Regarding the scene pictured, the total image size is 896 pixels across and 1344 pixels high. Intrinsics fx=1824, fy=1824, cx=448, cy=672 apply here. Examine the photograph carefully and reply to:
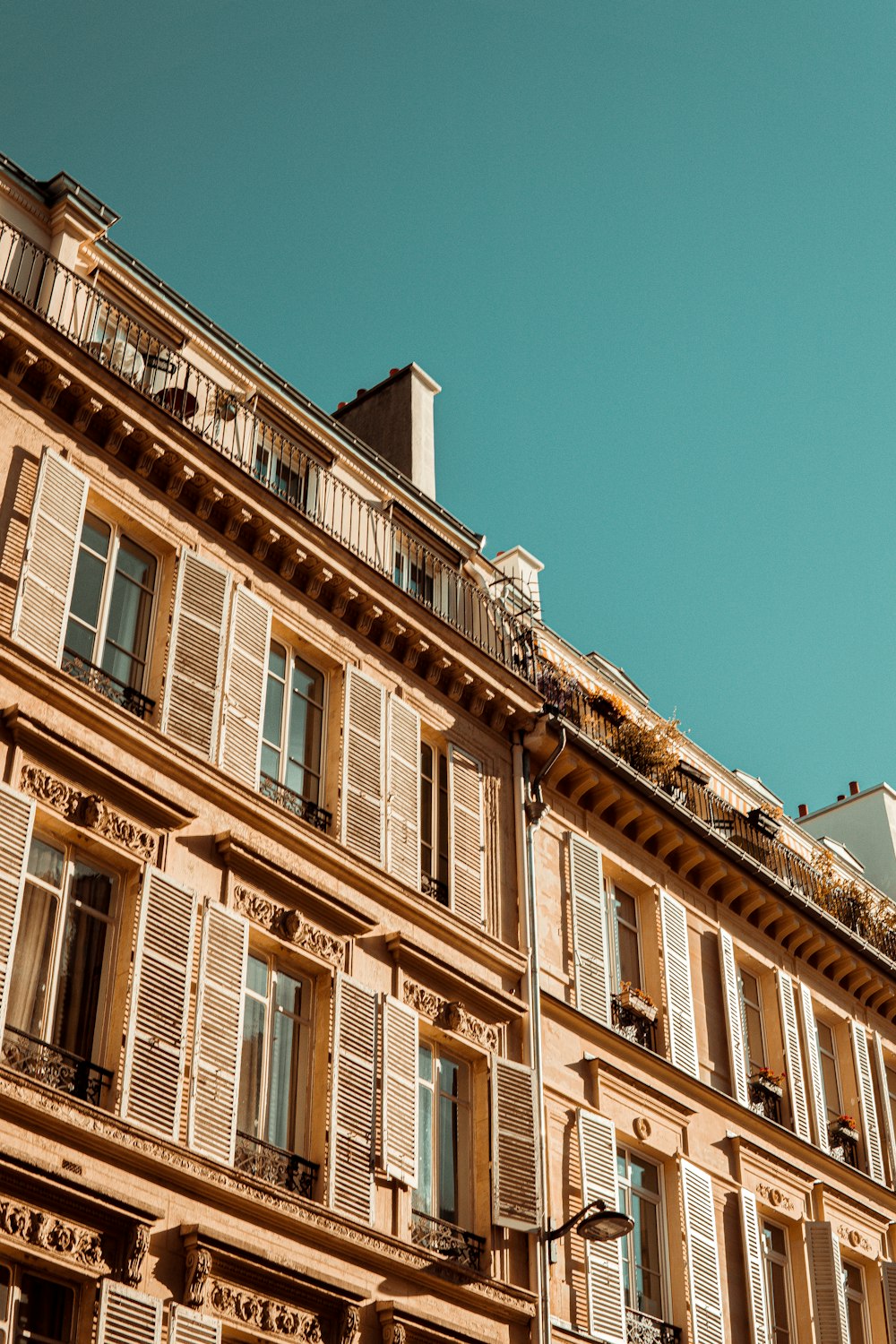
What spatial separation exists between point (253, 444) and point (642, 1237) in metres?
8.61

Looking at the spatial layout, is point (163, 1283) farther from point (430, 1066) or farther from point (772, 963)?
point (772, 963)

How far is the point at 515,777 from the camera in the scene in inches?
749

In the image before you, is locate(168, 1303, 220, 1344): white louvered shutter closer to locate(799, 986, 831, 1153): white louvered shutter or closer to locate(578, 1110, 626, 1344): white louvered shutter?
locate(578, 1110, 626, 1344): white louvered shutter

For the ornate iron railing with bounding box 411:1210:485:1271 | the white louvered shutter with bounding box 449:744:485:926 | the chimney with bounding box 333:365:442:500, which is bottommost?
the ornate iron railing with bounding box 411:1210:485:1271

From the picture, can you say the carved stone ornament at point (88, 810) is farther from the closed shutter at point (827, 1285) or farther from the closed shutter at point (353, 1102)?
the closed shutter at point (827, 1285)

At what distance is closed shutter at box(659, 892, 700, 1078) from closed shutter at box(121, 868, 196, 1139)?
6954mm

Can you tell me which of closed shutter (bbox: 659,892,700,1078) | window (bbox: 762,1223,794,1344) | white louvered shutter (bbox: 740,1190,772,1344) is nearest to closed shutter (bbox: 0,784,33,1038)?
closed shutter (bbox: 659,892,700,1078)

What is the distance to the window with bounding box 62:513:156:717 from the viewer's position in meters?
14.9

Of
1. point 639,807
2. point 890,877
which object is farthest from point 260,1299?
point 890,877

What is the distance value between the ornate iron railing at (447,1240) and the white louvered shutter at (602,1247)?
149 centimetres

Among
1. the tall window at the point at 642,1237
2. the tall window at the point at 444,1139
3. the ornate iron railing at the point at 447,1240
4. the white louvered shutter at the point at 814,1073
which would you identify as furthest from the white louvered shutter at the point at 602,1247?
the white louvered shutter at the point at 814,1073

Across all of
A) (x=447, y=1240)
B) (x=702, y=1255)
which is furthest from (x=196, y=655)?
(x=702, y=1255)

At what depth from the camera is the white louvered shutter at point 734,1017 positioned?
19844 mm

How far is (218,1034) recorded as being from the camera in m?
13.8
